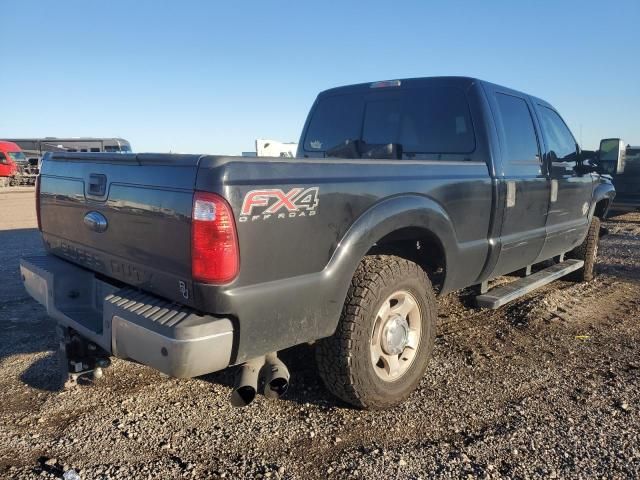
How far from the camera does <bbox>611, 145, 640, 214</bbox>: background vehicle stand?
39.0 feet

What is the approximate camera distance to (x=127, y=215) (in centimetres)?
263

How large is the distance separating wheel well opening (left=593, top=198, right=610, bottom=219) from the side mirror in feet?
2.64

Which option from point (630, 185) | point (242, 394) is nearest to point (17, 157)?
point (630, 185)

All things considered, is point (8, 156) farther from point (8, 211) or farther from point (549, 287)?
point (549, 287)

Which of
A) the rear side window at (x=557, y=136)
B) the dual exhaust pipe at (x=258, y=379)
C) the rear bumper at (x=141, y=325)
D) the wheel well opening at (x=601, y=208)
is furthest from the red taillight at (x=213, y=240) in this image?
the wheel well opening at (x=601, y=208)

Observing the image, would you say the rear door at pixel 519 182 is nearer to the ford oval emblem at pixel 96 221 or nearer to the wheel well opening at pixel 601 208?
the wheel well opening at pixel 601 208

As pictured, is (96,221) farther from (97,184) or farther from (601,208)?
(601,208)

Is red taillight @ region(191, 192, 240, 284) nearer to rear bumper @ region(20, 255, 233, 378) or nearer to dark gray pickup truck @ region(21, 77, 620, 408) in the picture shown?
dark gray pickup truck @ region(21, 77, 620, 408)

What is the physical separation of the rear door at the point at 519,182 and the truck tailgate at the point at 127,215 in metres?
2.50

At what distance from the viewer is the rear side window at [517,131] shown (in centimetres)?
412

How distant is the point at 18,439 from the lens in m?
2.79

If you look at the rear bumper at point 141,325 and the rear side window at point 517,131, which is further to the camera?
the rear side window at point 517,131

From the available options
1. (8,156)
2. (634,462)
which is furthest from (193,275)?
(8,156)

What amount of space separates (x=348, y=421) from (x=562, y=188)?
323 centimetres
